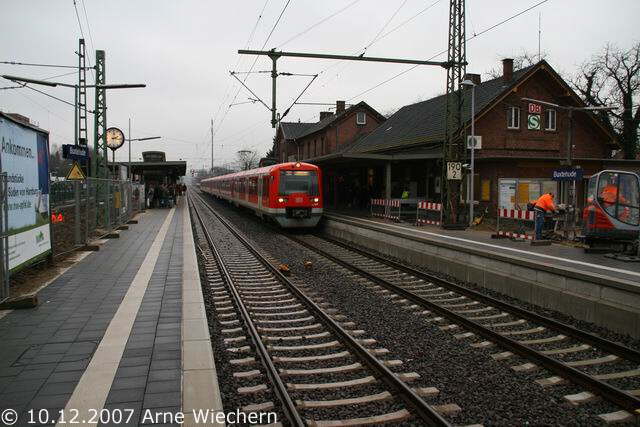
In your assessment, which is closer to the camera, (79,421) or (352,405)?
(79,421)

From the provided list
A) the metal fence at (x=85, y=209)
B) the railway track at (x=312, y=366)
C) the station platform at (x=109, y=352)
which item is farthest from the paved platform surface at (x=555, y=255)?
the metal fence at (x=85, y=209)

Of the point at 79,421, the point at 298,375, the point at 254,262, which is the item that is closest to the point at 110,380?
the point at 79,421

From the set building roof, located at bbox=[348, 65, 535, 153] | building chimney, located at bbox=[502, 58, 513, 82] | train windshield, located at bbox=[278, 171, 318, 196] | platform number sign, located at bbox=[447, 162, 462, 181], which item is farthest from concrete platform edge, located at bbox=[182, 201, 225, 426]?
building chimney, located at bbox=[502, 58, 513, 82]

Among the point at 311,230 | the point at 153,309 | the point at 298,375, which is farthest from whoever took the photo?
the point at 311,230

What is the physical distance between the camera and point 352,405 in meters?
4.69

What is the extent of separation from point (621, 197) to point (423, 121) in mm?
20198

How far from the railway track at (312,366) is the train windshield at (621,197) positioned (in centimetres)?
771

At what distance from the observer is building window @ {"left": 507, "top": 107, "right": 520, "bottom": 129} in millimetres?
28766

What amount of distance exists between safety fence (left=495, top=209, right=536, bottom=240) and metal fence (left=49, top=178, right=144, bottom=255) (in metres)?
11.4

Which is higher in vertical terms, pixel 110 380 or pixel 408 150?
pixel 408 150

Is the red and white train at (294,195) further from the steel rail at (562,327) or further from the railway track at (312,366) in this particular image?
the railway track at (312,366)

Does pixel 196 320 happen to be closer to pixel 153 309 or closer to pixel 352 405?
pixel 153 309

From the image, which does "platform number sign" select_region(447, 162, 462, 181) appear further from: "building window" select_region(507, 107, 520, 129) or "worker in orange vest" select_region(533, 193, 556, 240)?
"building window" select_region(507, 107, 520, 129)

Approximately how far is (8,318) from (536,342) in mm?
6564
